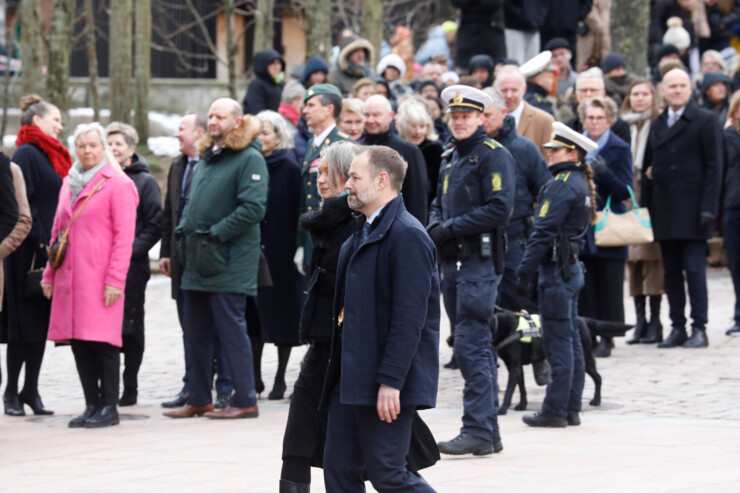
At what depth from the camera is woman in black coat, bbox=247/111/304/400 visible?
1065 centimetres

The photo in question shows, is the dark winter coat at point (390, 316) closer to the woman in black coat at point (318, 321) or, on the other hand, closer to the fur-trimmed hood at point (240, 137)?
the woman in black coat at point (318, 321)

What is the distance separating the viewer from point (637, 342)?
12844 millimetres

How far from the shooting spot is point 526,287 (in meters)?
9.10

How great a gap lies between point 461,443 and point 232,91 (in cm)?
1760

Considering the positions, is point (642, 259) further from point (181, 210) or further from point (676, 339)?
point (181, 210)

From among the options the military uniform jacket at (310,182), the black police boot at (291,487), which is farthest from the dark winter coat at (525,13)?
the black police boot at (291,487)

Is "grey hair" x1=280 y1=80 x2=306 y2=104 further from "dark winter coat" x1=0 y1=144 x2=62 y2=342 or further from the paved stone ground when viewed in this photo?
"dark winter coat" x1=0 y1=144 x2=62 y2=342

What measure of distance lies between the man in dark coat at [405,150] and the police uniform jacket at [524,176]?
2.32 feet

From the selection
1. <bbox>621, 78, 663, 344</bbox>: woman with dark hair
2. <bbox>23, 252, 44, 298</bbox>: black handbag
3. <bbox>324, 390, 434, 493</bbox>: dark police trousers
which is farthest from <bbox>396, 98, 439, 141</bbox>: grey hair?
<bbox>324, 390, 434, 493</bbox>: dark police trousers

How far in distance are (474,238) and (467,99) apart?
871 millimetres

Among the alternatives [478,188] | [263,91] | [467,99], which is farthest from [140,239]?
[263,91]

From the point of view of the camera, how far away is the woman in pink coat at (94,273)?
945 centimetres

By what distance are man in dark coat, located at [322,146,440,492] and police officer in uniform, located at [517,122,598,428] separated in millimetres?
3059

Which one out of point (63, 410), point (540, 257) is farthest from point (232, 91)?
point (540, 257)
